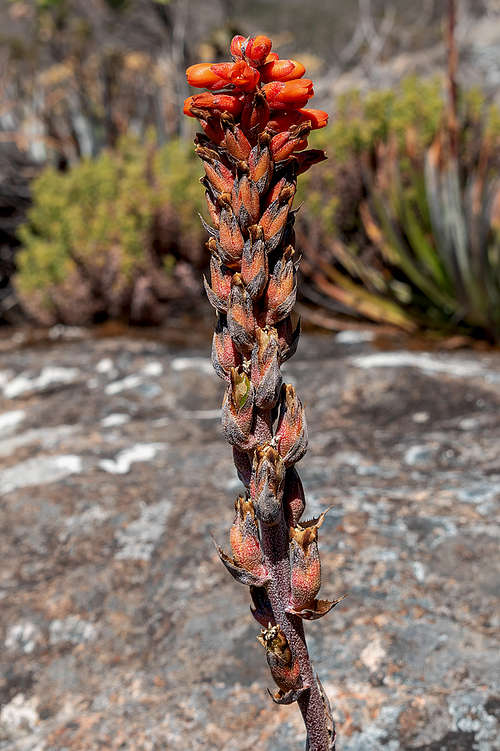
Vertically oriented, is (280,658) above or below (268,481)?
below

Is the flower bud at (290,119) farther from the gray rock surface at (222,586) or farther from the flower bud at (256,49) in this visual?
the gray rock surface at (222,586)

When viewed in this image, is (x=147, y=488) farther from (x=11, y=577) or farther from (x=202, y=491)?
(x=11, y=577)

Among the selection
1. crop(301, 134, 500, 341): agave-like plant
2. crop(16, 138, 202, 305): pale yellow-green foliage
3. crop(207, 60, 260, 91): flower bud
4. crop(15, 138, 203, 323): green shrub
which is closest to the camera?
crop(207, 60, 260, 91): flower bud

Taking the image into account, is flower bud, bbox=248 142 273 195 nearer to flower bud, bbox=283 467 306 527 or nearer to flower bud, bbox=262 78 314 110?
flower bud, bbox=262 78 314 110

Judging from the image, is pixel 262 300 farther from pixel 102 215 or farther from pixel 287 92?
pixel 102 215

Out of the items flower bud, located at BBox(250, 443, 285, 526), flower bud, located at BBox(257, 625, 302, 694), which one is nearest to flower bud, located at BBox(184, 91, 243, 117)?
flower bud, located at BBox(250, 443, 285, 526)

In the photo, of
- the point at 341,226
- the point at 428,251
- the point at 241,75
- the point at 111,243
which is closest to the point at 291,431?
the point at 241,75

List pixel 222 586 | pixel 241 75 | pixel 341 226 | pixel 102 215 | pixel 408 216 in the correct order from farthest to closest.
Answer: pixel 341 226 → pixel 102 215 → pixel 408 216 → pixel 222 586 → pixel 241 75
